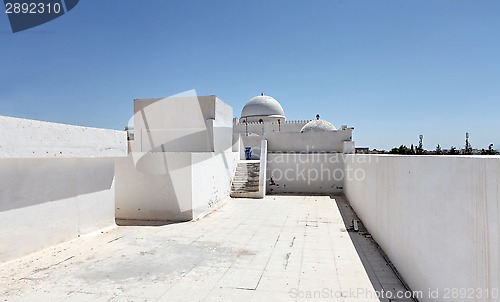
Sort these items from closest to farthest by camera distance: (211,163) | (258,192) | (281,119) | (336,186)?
1. (211,163)
2. (258,192)
3. (336,186)
4. (281,119)

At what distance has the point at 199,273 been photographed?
482 cm

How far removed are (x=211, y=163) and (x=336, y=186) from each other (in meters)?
6.92

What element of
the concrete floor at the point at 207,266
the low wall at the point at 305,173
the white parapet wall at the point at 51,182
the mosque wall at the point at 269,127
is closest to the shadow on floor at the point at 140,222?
the concrete floor at the point at 207,266

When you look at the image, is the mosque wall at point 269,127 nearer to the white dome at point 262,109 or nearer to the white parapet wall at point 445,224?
the white dome at point 262,109

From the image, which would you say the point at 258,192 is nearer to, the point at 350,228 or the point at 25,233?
the point at 350,228

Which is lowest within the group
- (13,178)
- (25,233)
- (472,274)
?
(25,233)

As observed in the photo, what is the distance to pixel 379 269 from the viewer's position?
500cm

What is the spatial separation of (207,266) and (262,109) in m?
27.2

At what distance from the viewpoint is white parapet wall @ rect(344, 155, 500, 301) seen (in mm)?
2309

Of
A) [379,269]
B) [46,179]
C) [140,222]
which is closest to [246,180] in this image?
[140,222]

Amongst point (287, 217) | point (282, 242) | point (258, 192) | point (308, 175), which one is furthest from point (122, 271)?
point (308, 175)

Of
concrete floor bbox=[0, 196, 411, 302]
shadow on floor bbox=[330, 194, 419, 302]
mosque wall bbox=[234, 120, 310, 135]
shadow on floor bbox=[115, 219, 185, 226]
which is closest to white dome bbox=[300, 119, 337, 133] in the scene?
mosque wall bbox=[234, 120, 310, 135]

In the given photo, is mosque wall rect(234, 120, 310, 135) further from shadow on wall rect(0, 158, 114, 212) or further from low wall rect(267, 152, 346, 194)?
shadow on wall rect(0, 158, 114, 212)

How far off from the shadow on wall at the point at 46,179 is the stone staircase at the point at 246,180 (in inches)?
267
